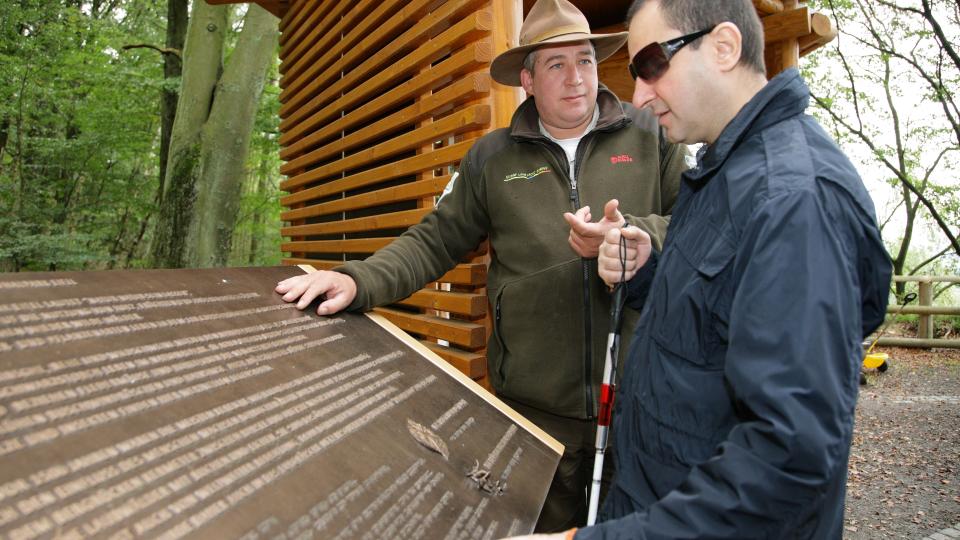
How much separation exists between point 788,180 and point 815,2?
1765 centimetres

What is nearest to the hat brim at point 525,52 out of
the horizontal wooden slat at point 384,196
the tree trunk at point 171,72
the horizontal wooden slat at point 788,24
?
the horizontal wooden slat at point 384,196

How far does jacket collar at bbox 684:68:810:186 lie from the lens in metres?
1.34

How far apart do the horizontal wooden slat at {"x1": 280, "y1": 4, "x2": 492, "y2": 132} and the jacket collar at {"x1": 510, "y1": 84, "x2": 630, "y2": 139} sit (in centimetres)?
80

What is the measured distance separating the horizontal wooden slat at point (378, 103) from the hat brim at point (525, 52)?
8.6 inches

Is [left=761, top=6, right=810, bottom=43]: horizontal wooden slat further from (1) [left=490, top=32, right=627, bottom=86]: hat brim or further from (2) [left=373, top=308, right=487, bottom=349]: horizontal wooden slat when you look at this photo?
(2) [left=373, top=308, right=487, bottom=349]: horizontal wooden slat

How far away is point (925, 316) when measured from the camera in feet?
45.8

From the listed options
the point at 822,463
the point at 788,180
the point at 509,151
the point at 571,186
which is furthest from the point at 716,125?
the point at 509,151

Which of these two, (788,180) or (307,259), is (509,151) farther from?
(307,259)

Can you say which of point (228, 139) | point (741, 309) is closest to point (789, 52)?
point (741, 309)

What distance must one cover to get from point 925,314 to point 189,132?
51.7 ft

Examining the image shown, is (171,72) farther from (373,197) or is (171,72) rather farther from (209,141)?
(373,197)

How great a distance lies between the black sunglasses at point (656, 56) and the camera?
4.79 feet

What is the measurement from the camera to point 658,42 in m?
1.50

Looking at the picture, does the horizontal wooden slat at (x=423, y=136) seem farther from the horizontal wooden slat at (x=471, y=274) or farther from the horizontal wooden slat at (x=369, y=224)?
the horizontal wooden slat at (x=471, y=274)
